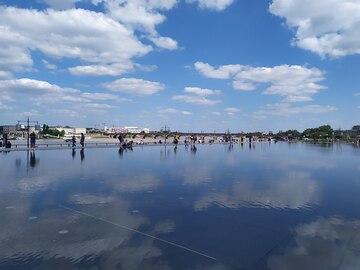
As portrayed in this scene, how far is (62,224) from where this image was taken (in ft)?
20.7

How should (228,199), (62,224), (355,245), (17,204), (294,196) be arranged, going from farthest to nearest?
(294,196) → (228,199) → (17,204) → (62,224) → (355,245)

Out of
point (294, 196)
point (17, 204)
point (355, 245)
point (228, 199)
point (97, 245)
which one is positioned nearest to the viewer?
point (97, 245)

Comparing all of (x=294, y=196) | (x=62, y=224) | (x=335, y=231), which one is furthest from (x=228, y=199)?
(x=62, y=224)

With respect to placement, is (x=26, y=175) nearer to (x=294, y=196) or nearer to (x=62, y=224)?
(x=62, y=224)

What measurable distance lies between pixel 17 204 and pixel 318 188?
9299 mm

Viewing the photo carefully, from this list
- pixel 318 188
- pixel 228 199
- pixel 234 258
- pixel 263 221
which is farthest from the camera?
pixel 318 188

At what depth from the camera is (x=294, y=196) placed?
9.63m

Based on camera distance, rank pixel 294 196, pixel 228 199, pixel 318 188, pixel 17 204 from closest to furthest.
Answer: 1. pixel 17 204
2. pixel 228 199
3. pixel 294 196
4. pixel 318 188

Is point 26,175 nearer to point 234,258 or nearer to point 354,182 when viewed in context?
point 234,258

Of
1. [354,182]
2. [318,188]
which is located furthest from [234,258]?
[354,182]

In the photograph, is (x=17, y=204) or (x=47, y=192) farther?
(x=47, y=192)

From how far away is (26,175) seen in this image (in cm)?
1255

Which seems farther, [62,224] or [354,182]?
[354,182]

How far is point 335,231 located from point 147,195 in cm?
492
